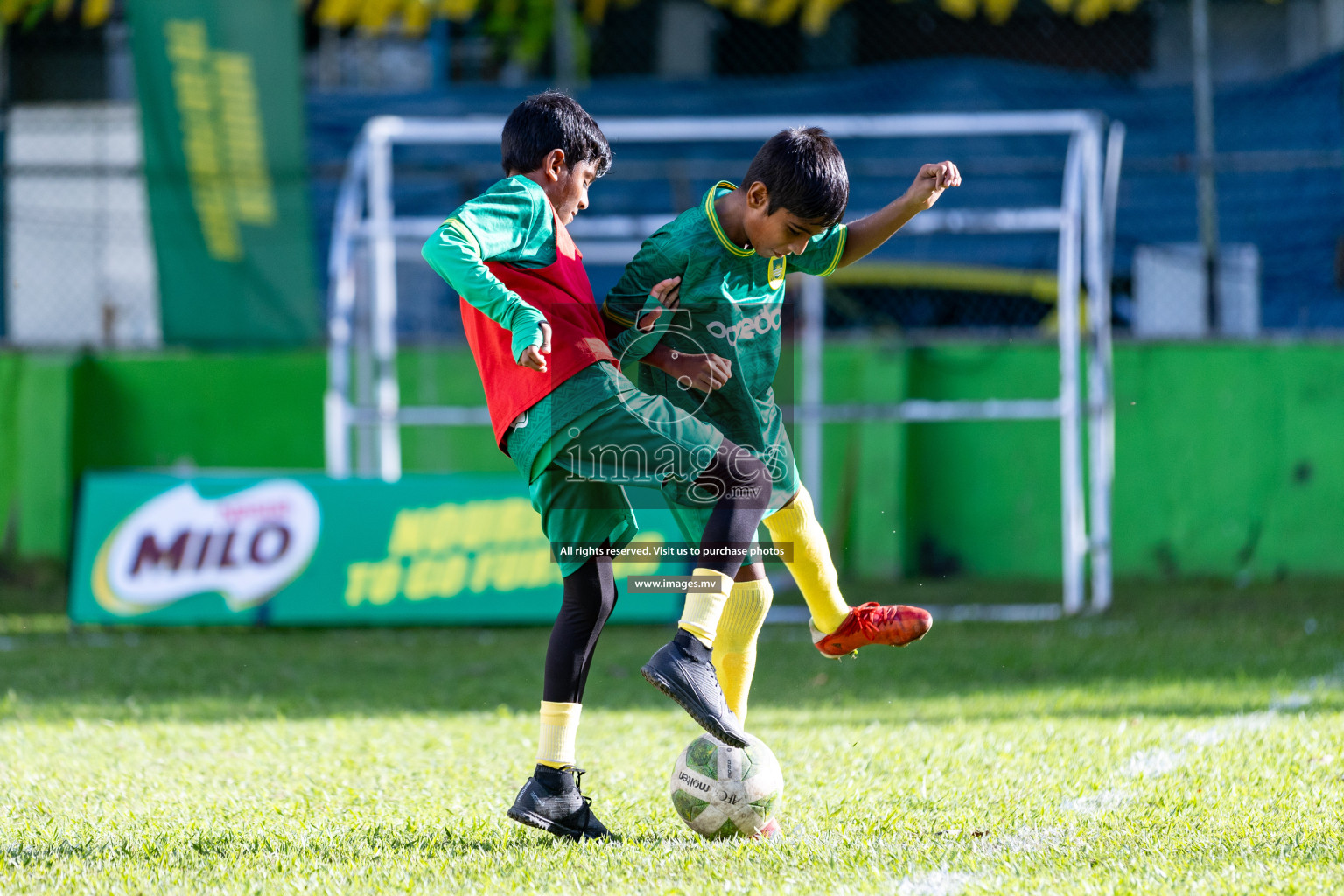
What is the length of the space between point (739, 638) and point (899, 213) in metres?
1.02

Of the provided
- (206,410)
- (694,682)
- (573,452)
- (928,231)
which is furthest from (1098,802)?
(206,410)

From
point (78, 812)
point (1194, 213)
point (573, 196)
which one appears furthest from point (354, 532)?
point (1194, 213)

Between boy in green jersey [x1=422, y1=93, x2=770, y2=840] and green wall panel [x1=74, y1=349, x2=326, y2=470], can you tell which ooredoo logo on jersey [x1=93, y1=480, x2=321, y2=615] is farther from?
boy in green jersey [x1=422, y1=93, x2=770, y2=840]

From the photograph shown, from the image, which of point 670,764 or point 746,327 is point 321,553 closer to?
point 670,764

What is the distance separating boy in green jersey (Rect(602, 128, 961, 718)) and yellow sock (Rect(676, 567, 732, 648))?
0.69ft

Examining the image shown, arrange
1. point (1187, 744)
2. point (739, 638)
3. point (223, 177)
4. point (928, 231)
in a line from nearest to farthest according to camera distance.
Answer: point (739, 638) < point (1187, 744) < point (928, 231) < point (223, 177)

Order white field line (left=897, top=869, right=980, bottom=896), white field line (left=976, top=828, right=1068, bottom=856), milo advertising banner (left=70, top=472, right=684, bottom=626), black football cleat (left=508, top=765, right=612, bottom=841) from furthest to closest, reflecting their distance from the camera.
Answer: milo advertising banner (left=70, top=472, right=684, bottom=626) → black football cleat (left=508, top=765, right=612, bottom=841) → white field line (left=976, top=828, right=1068, bottom=856) → white field line (left=897, top=869, right=980, bottom=896)

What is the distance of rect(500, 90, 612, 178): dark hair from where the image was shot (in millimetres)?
2846

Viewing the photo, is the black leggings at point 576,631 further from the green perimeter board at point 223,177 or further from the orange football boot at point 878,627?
the green perimeter board at point 223,177

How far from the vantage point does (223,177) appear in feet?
26.4

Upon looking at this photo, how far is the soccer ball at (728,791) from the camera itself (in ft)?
9.08

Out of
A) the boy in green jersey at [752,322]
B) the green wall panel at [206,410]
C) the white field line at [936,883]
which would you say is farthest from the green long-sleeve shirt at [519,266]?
the green wall panel at [206,410]

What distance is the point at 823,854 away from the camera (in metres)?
2.58

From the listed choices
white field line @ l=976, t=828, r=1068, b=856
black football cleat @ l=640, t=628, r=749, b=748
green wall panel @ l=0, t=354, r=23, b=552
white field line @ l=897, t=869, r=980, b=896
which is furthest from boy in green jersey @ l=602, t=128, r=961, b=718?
green wall panel @ l=0, t=354, r=23, b=552
